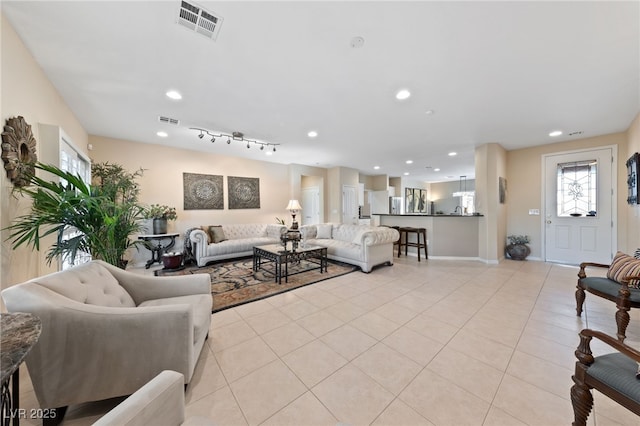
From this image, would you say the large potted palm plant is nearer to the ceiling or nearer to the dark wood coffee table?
the ceiling

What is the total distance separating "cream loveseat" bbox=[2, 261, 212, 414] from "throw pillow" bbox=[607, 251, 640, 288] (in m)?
3.76

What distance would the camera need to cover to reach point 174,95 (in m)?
2.79

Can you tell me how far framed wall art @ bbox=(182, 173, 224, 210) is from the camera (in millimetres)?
5312

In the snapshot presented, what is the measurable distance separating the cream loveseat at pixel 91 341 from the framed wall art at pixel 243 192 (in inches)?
179

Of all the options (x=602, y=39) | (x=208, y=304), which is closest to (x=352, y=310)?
(x=208, y=304)

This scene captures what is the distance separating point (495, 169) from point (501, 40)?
3703 millimetres

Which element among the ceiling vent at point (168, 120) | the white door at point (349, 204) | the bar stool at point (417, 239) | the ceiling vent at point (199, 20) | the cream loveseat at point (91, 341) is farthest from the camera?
the white door at point (349, 204)

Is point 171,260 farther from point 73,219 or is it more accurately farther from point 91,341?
point 91,341

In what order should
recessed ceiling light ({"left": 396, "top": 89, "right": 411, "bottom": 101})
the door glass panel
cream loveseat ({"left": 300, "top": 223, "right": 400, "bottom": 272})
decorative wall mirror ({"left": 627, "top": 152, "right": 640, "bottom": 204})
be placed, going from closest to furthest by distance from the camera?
recessed ceiling light ({"left": 396, "top": 89, "right": 411, "bottom": 101})
decorative wall mirror ({"left": 627, "top": 152, "right": 640, "bottom": 204})
cream loveseat ({"left": 300, "top": 223, "right": 400, "bottom": 272})
the door glass panel

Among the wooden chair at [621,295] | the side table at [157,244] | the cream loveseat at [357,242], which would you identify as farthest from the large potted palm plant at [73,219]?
the wooden chair at [621,295]

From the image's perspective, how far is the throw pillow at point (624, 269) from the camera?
2064 millimetres

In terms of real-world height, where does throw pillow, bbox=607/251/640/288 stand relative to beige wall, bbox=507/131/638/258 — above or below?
below

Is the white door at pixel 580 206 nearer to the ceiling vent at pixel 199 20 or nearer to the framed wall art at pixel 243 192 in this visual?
the ceiling vent at pixel 199 20

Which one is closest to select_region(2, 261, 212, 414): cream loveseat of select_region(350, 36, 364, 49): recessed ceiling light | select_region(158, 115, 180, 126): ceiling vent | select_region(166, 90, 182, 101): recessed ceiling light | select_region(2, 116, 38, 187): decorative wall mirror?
select_region(2, 116, 38, 187): decorative wall mirror
